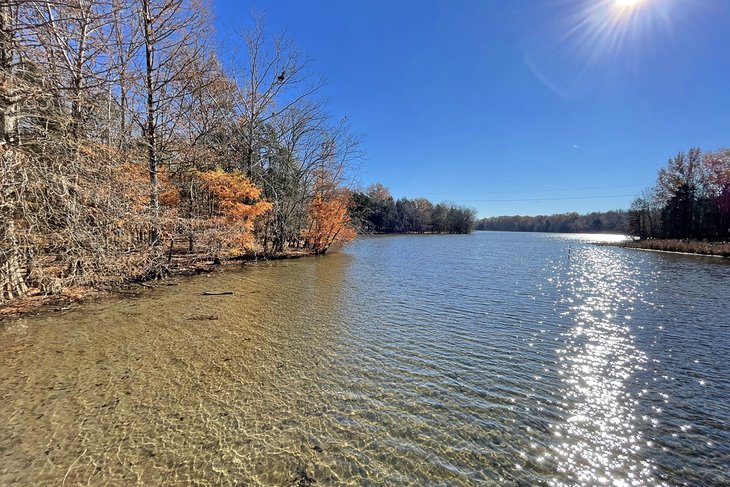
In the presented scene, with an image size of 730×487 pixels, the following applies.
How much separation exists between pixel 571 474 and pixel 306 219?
22134 millimetres

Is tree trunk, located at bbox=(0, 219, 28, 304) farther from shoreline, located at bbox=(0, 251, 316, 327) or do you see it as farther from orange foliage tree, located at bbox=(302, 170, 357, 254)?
orange foliage tree, located at bbox=(302, 170, 357, 254)

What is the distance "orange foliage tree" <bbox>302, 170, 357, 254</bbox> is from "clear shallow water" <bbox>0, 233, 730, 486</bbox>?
15006 millimetres

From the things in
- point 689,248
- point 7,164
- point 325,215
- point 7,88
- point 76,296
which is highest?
point 7,88

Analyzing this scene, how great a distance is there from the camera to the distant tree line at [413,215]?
78500mm

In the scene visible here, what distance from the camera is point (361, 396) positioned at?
164 inches

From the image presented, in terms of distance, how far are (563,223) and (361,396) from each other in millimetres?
136291

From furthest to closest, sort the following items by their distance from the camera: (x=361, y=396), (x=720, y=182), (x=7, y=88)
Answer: (x=720, y=182) → (x=7, y=88) → (x=361, y=396)

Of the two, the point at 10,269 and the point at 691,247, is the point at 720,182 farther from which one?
the point at 10,269

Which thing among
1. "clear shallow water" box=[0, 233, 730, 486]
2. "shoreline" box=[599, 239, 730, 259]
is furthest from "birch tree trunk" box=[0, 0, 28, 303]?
"shoreline" box=[599, 239, 730, 259]

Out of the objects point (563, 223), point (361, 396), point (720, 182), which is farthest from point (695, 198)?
point (563, 223)

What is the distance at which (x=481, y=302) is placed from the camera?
31.4 feet

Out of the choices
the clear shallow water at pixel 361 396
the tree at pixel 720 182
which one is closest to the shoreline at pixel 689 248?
the tree at pixel 720 182

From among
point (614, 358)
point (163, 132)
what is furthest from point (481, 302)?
point (163, 132)

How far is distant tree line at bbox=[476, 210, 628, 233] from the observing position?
9637 cm
